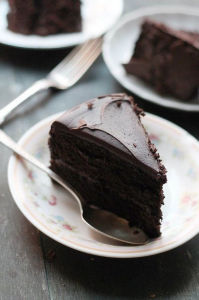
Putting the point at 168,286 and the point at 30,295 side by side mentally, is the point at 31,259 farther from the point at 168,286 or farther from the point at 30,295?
the point at 168,286

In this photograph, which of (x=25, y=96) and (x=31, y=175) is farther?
(x=25, y=96)

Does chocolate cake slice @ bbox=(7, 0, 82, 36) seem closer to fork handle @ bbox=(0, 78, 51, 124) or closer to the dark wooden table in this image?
fork handle @ bbox=(0, 78, 51, 124)

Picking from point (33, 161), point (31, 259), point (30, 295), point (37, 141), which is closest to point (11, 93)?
point (37, 141)

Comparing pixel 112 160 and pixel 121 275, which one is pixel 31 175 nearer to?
pixel 112 160

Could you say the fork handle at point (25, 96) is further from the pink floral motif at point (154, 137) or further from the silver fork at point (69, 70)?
the pink floral motif at point (154, 137)

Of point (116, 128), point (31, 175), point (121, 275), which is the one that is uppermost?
point (116, 128)

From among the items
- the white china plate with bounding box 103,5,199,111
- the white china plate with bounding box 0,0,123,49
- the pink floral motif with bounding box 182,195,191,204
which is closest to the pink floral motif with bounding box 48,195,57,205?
the pink floral motif with bounding box 182,195,191,204

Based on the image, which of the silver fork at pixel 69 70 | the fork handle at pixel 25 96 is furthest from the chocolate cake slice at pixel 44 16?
the fork handle at pixel 25 96

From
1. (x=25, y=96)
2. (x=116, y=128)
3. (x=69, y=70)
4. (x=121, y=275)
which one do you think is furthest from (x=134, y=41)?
(x=121, y=275)
